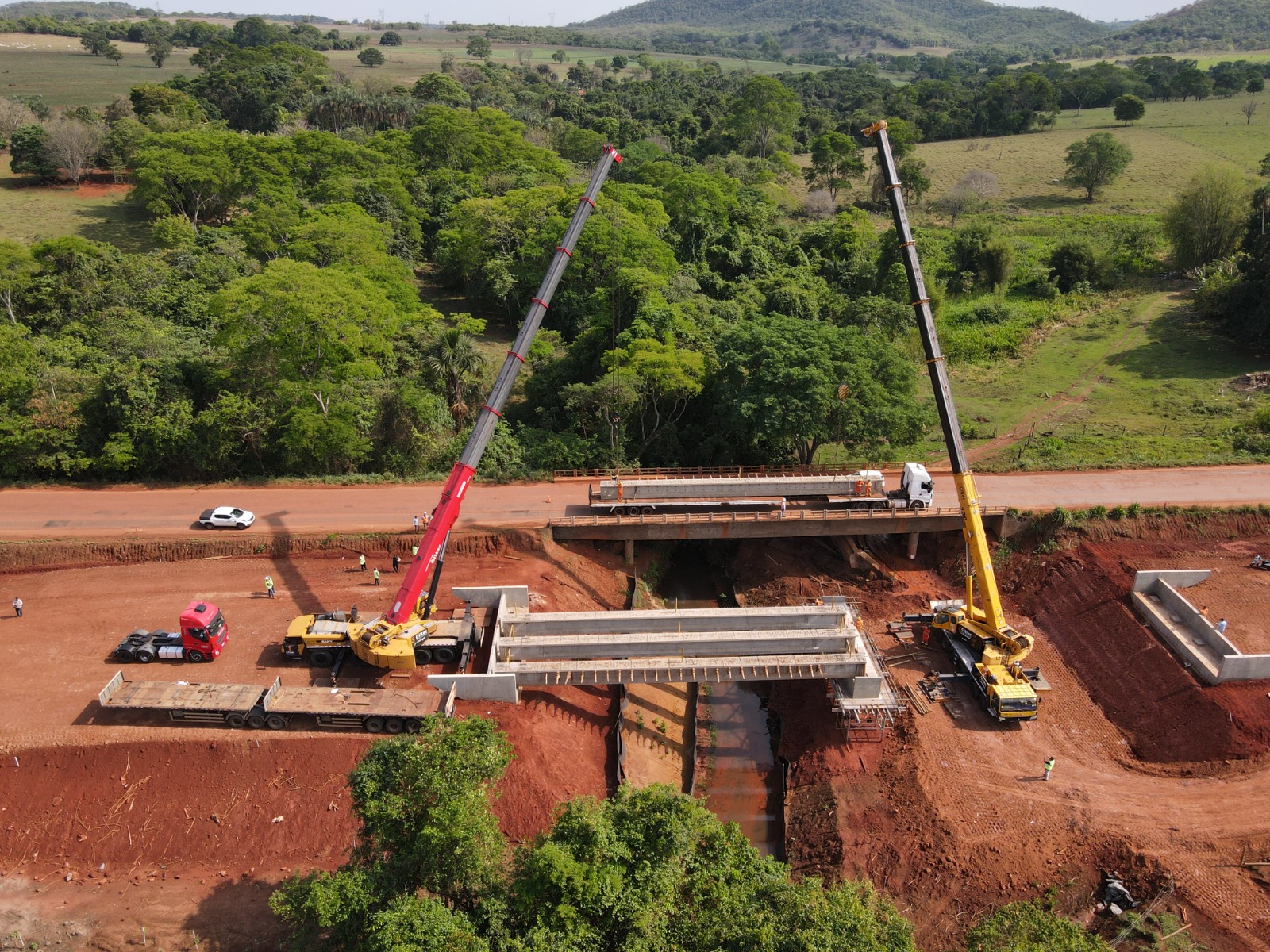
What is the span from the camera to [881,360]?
4822 centimetres

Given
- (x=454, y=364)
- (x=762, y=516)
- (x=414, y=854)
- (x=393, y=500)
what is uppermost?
(x=414, y=854)

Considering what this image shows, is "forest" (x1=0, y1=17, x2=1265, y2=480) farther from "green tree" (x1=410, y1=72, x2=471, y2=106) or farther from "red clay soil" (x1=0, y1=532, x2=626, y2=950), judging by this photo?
"red clay soil" (x1=0, y1=532, x2=626, y2=950)

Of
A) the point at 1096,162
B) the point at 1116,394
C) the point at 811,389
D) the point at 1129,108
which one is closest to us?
the point at 811,389

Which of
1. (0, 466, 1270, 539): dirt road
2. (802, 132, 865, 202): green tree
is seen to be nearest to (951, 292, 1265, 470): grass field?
(0, 466, 1270, 539): dirt road

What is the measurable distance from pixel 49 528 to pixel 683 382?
111 feet

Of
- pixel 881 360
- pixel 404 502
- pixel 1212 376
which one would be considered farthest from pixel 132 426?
pixel 1212 376

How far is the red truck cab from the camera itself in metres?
32.2

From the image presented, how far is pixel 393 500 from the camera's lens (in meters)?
43.9

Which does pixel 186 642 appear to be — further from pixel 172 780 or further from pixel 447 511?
pixel 447 511

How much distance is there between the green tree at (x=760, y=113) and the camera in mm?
118062

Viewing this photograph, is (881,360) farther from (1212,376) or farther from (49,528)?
(49,528)

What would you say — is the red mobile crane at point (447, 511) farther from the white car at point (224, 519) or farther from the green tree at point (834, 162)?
the green tree at point (834, 162)

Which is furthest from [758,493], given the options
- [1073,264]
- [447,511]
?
[1073,264]

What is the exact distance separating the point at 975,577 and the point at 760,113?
333ft
